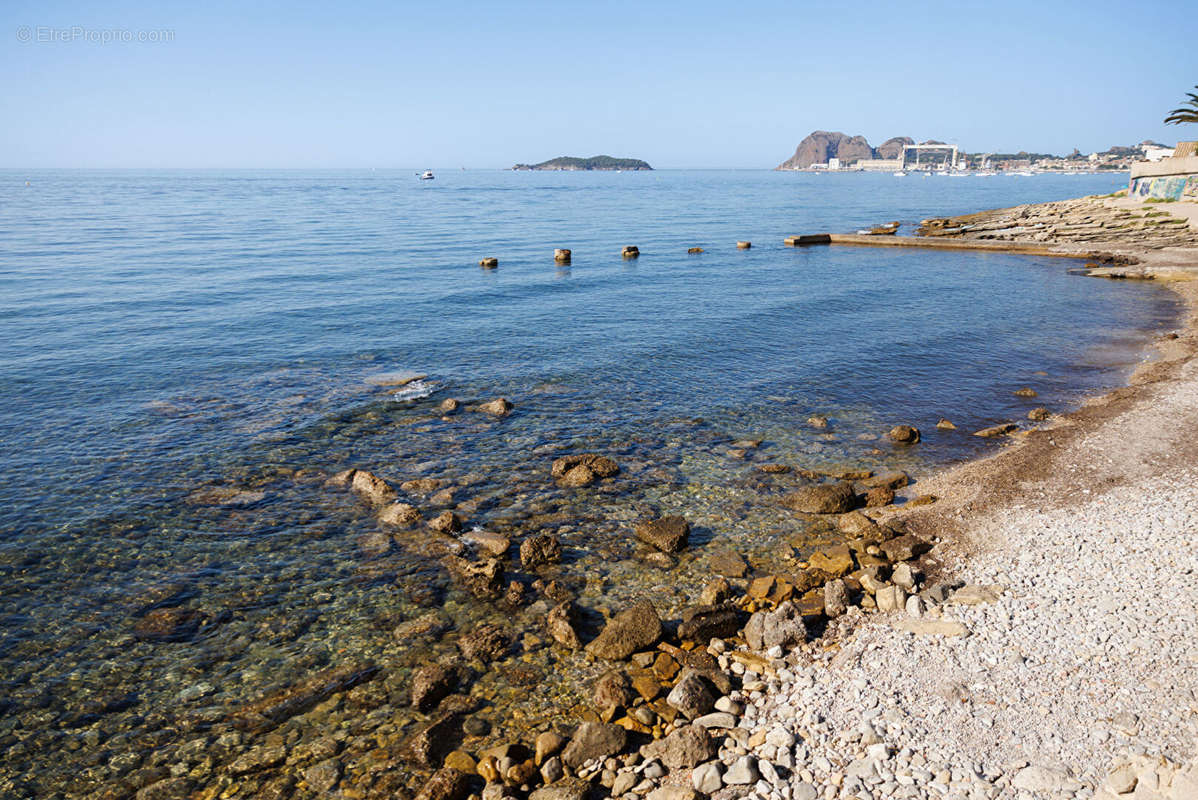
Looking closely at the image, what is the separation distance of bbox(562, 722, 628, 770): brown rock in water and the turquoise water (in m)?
1.15

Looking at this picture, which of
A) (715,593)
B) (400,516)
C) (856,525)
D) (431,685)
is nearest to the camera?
(431,685)

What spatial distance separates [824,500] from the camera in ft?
57.2

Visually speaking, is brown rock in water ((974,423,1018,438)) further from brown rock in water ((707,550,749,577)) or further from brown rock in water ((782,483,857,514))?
brown rock in water ((707,550,749,577))

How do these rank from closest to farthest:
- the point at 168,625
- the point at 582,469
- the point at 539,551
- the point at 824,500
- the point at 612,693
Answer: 1. the point at 612,693
2. the point at 168,625
3. the point at 539,551
4. the point at 824,500
5. the point at 582,469

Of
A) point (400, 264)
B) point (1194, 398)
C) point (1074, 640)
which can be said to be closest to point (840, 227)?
point (400, 264)

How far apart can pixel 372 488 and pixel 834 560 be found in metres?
12.2

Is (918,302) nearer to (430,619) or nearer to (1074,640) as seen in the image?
(1074,640)

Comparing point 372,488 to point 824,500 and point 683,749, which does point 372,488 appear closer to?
point 683,749

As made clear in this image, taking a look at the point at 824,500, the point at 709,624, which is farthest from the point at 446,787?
the point at 824,500

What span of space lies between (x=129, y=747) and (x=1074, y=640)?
51.6 ft

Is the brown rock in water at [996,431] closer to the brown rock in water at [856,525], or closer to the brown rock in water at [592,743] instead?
the brown rock in water at [856,525]

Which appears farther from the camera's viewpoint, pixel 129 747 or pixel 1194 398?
pixel 1194 398

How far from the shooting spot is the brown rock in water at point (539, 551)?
15172 mm

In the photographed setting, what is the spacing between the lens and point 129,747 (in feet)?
34.0
